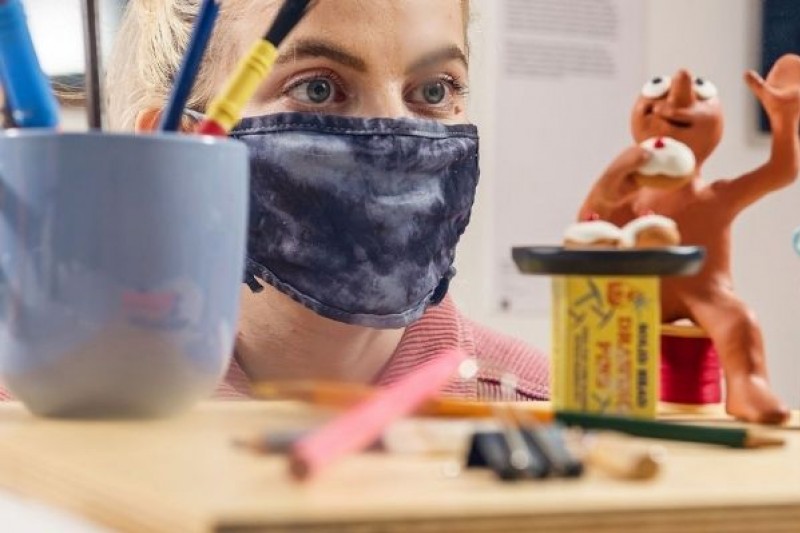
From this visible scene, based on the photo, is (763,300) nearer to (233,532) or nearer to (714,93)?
(714,93)

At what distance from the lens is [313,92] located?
0.90m

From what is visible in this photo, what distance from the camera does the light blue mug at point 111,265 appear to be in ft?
1.27

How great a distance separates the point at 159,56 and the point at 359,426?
0.67 meters

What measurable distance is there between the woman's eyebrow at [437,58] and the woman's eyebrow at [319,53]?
50 millimetres

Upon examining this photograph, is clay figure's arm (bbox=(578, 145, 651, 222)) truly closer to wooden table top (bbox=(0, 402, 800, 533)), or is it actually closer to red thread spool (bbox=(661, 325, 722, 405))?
red thread spool (bbox=(661, 325, 722, 405))

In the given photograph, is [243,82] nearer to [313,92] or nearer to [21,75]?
[21,75]

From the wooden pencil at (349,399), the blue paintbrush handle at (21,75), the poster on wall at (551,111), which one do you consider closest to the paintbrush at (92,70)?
the blue paintbrush handle at (21,75)

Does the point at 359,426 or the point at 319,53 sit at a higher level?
the point at 319,53

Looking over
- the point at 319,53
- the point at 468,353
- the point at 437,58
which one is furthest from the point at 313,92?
the point at 468,353

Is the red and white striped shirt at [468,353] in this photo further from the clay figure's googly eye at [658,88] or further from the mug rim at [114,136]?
the mug rim at [114,136]

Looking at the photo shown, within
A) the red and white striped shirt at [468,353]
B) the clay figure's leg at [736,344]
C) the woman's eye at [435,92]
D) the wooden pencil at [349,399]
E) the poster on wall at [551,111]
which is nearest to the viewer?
the wooden pencil at [349,399]

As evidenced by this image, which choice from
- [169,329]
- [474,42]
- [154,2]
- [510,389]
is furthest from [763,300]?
[169,329]

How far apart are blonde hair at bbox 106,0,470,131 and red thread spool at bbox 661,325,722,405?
0.45 m

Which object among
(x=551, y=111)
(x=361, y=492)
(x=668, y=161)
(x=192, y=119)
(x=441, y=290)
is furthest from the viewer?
(x=551, y=111)
